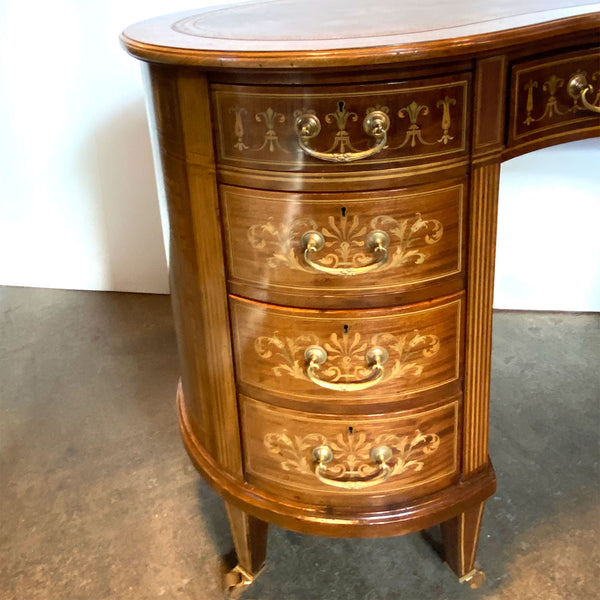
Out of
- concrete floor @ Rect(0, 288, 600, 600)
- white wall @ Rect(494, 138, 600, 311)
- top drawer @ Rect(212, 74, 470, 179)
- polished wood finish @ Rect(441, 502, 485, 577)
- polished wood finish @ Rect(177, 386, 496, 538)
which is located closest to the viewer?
top drawer @ Rect(212, 74, 470, 179)

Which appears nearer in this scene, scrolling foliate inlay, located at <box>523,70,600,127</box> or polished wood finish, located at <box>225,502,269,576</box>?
scrolling foliate inlay, located at <box>523,70,600,127</box>

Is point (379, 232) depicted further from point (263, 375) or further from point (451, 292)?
point (263, 375)

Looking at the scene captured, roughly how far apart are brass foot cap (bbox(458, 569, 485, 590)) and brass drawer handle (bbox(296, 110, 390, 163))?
2.65 ft

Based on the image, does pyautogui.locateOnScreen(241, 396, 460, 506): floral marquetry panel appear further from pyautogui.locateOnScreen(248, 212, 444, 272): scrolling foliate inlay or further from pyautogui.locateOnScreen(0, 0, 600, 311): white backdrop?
pyautogui.locateOnScreen(0, 0, 600, 311): white backdrop

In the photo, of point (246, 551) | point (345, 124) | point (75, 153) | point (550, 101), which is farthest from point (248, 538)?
point (75, 153)

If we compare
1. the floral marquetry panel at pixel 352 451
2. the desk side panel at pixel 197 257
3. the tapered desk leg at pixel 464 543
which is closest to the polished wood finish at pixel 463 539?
the tapered desk leg at pixel 464 543

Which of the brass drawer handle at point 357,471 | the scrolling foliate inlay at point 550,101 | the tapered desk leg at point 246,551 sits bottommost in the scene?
the tapered desk leg at point 246,551

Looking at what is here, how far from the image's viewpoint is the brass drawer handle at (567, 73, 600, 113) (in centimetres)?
97

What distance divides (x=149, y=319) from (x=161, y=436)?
0.59m

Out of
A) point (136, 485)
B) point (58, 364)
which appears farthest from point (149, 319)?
point (136, 485)

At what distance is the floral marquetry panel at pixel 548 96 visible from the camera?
938mm

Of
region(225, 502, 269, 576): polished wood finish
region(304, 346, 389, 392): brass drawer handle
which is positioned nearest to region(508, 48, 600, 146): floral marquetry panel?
region(304, 346, 389, 392): brass drawer handle

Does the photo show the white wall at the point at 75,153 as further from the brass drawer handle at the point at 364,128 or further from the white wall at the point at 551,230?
the brass drawer handle at the point at 364,128

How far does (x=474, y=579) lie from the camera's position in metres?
1.29
